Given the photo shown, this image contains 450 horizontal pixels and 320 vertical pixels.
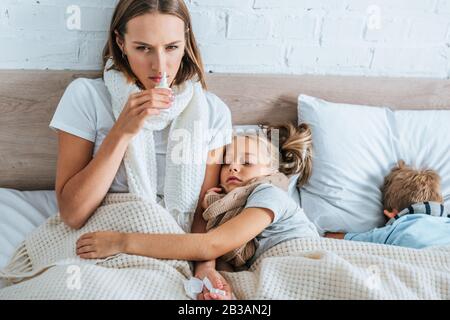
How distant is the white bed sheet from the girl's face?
50cm

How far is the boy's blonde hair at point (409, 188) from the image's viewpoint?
1.46 meters

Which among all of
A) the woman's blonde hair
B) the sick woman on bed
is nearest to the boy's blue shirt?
the sick woman on bed

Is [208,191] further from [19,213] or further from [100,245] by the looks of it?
[19,213]

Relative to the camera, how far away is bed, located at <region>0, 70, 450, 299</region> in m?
1.06

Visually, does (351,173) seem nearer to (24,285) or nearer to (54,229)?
(54,229)

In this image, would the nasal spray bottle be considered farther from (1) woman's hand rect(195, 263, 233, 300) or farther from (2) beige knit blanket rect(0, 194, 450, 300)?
(1) woman's hand rect(195, 263, 233, 300)

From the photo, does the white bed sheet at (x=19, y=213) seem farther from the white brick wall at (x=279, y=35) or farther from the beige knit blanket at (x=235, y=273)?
the white brick wall at (x=279, y=35)

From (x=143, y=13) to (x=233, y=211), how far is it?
53cm

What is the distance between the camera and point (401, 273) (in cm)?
109

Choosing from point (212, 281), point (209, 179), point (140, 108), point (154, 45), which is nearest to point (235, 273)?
point (212, 281)

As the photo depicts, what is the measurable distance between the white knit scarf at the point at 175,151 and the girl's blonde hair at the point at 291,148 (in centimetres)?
17

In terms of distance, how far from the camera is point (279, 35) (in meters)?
1.59

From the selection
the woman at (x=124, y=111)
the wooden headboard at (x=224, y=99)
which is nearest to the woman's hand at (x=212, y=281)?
the woman at (x=124, y=111)
